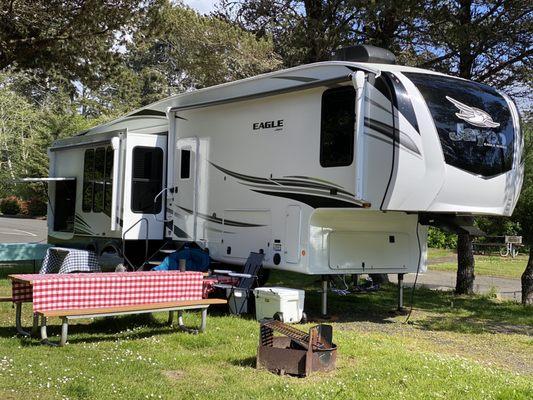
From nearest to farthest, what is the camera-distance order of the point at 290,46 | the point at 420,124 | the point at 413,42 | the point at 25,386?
the point at 25,386 → the point at 420,124 → the point at 413,42 → the point at 290,46

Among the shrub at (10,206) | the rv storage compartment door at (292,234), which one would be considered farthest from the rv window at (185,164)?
the shrub at (10,206)

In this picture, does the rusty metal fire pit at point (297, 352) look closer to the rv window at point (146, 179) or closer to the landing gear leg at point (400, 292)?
the landing gear leg at point (400, 292)

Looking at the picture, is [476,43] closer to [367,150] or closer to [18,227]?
[367,150]

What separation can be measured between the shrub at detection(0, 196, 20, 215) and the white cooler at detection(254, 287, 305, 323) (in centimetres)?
3948

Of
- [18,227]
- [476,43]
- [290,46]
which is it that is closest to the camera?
[476,43]

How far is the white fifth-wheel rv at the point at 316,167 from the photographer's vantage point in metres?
7.45

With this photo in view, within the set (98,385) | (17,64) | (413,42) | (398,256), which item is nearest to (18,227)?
(17,64)

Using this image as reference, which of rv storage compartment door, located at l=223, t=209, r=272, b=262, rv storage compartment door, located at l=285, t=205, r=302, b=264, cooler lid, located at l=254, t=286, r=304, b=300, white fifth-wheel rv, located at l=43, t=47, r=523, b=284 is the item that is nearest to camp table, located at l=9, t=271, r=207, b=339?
cooler lid, located at l=254, t=286, r=304, b=300

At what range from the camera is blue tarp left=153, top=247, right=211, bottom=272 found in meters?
9.33

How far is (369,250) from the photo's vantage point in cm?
863

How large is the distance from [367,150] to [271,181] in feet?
5.53

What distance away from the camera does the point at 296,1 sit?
1392 cm

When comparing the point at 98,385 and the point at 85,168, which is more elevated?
the point at 85,168

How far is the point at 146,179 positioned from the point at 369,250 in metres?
3.89
